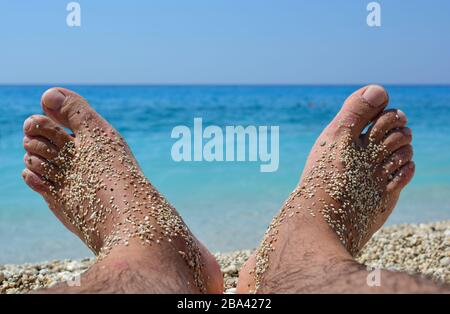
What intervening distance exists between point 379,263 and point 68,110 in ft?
5.60

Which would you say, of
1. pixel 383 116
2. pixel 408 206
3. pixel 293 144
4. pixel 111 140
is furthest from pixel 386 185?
pixel 293 144

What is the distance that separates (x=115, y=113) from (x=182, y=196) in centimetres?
1042

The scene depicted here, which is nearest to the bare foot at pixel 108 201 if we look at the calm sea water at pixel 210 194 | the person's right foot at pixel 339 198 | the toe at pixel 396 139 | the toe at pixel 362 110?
the person's right foot at pixel 339 198

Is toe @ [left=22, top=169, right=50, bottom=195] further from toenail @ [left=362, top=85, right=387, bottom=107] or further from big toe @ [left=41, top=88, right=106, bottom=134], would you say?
toenail @ [left=362, top=85, right=387, bottom=107]

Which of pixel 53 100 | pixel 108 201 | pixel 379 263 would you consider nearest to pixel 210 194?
pixel 379 263

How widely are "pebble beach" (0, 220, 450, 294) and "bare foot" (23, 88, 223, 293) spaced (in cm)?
30

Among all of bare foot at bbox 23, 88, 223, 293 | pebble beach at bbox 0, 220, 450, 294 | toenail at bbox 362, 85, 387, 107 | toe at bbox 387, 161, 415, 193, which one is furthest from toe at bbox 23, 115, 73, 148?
toe at bbox 387, 161, 415, 193

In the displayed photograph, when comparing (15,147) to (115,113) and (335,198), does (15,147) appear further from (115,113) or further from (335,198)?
(335,198)

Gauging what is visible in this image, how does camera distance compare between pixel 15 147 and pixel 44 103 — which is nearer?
pixel 44 103

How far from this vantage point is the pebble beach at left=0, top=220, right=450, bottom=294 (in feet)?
8.11

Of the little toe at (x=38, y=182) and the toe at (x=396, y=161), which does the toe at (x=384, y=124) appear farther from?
the little toe at (x=38, y=182)

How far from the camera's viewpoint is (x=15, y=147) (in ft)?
29.5

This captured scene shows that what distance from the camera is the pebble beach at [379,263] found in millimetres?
2471

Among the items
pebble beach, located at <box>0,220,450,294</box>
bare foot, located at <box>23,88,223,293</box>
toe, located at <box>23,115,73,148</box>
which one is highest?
toe, located at <box>23,115,73,148</box>
